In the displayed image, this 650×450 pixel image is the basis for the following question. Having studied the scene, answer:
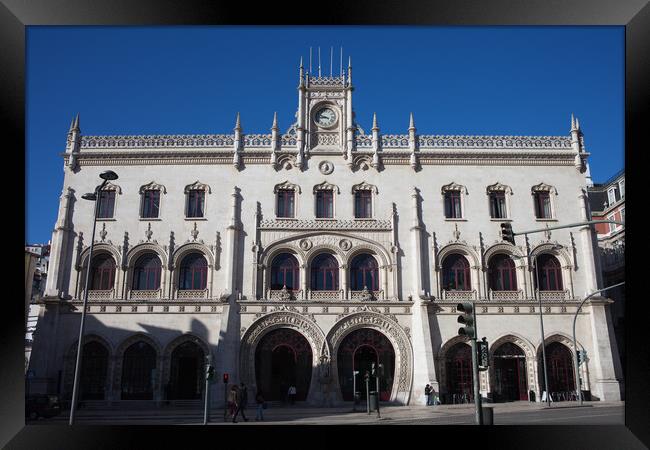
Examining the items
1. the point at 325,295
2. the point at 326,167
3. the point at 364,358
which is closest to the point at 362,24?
the point at 326,167

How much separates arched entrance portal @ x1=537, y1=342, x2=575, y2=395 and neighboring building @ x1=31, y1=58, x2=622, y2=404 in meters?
0.08

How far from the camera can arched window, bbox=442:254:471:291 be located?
120 ft

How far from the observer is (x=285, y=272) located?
120 feet

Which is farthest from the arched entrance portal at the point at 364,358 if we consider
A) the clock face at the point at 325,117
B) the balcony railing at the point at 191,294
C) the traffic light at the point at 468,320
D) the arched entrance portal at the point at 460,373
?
the traffic light at the point at 468,320

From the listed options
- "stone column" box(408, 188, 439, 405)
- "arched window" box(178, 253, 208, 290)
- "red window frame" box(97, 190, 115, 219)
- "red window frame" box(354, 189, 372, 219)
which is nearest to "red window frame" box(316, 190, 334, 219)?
"red window frame" box(354, 189, 372, 219)

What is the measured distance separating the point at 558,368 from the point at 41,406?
94.2 feet

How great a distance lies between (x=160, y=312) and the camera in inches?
1389

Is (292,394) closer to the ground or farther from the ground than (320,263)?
closer to the ground

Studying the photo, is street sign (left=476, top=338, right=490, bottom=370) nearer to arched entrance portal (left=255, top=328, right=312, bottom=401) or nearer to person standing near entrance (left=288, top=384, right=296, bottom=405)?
person standing near entrance (left=288, top=384, right=296, bottom=405)

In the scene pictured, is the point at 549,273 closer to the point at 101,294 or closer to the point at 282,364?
the point at 282,364

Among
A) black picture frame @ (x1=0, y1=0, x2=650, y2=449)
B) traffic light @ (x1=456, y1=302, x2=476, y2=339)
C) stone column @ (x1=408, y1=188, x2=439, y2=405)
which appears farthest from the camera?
stone column @ (x1=408, y1=188, x2=439, y2=405)

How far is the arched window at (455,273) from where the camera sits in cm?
3644

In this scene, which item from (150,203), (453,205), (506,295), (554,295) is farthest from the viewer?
(453,205)

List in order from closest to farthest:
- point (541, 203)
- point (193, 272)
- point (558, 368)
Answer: point (558, 368) → point (193, 272) → point (541, 203)
